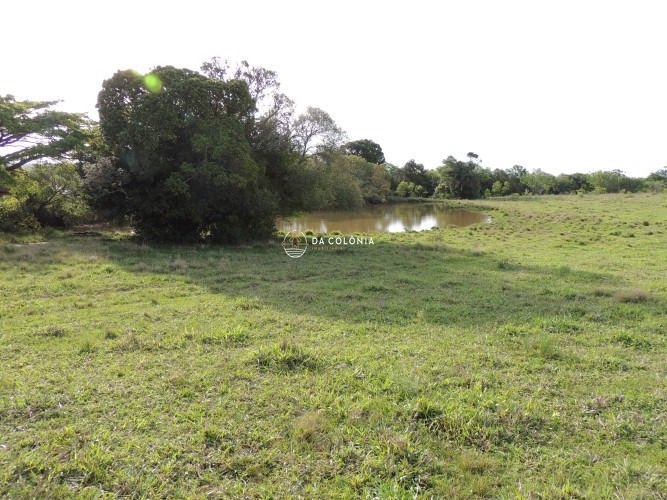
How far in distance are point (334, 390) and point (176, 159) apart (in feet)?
43.4

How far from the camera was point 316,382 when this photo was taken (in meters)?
3.86

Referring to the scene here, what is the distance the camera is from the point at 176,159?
47.8 ft

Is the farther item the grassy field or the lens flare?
the lens flare

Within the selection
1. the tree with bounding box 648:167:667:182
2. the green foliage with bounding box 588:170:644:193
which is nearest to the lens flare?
the green foliage with bounding box 588:170:644:193

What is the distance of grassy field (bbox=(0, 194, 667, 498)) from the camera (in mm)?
2600

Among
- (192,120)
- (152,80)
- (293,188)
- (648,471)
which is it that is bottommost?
(648,471)

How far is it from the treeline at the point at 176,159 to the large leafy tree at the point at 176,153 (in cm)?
4

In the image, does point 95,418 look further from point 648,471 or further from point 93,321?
point 648,471

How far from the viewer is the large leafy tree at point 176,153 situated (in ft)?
44.5

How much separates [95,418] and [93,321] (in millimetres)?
3143

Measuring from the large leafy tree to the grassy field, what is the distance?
6.54 meters

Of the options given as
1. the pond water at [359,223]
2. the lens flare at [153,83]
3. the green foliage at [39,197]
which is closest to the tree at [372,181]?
the pond water at [359,223]

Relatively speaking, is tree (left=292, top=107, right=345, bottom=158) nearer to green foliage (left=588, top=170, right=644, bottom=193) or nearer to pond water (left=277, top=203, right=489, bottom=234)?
pond water (left=277, top=203, right=489, bottom=234)

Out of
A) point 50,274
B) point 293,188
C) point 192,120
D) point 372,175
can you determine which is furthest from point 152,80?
point 372,175
